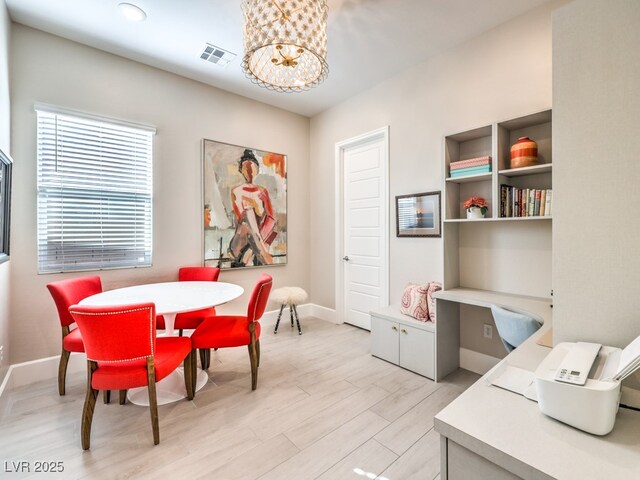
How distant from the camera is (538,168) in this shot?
2.11 metres

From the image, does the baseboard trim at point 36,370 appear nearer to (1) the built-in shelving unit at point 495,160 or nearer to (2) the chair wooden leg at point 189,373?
(2) the chair wooden leg at point 189,373

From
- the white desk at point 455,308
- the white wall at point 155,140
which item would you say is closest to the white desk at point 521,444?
the white desk at point 455,308

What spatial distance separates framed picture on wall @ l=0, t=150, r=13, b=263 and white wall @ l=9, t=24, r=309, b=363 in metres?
0.21

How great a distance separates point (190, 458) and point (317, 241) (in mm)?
3074

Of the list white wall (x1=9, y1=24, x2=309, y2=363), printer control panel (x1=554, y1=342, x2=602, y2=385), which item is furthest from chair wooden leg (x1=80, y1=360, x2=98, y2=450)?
printer control panel (x1=554, y1=342, x2=602, y2=385)

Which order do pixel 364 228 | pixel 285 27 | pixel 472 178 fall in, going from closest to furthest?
pixel 285 27
pixel 472 178
pixel 364 228

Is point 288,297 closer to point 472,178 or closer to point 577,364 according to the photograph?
point 472,178

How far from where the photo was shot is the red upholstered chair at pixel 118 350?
1604mm

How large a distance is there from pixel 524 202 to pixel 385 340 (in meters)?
1.70

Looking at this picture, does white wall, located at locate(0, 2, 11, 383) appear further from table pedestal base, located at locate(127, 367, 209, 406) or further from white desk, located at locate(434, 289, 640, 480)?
white desk, located at locate(434, 289, 640, 480)

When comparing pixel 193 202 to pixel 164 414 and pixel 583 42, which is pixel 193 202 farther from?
pixel 583 42

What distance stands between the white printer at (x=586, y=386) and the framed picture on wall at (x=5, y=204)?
309 cm

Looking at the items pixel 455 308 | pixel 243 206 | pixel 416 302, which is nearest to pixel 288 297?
pixel 243 206

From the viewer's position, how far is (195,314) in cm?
282
